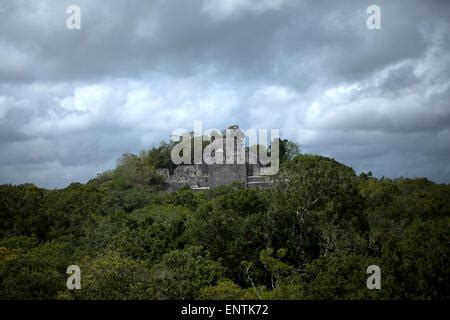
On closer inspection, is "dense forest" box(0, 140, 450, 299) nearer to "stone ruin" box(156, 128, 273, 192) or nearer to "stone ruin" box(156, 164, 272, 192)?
"stone ruin" box(156, 164, 272, 192)

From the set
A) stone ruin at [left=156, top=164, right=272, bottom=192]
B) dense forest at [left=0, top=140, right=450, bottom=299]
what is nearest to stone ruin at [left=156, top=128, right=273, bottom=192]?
stone ruin at [left=156, top=164, right=272, bottom=192]

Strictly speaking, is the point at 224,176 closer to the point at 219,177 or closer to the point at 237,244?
the point at 219,177

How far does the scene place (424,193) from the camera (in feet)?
206

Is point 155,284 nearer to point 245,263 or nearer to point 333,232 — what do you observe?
point 245,263

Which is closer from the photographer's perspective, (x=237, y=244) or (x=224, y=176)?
(x=237, y=244)

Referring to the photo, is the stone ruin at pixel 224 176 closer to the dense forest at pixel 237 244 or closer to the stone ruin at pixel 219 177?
the stone ruin at pixel 219 177

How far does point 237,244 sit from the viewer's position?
36719 mm

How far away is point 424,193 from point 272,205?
29.9m

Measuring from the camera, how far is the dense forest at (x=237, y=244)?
27.7 meters

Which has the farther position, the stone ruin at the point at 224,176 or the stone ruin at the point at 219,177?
the stone ruin at the point at 224,176

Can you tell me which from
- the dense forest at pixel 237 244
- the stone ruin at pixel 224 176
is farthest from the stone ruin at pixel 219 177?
the dense forest at pixel 237 244

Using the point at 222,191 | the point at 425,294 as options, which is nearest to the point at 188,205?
the point at 222,191

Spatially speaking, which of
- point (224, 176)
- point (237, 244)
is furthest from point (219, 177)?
point (237, 244)

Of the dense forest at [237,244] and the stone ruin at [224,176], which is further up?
the stone ruin at [224,176]
